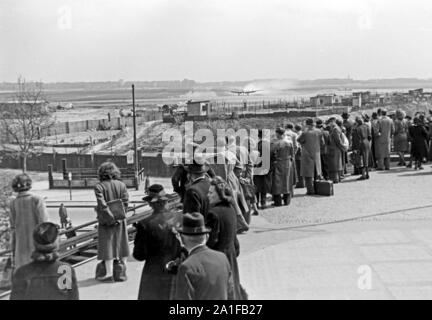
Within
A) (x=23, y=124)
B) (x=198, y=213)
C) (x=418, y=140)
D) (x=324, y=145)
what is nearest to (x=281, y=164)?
(x=324, y=145)

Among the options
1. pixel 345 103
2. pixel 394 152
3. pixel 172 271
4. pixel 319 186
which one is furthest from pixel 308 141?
pixel 345 103

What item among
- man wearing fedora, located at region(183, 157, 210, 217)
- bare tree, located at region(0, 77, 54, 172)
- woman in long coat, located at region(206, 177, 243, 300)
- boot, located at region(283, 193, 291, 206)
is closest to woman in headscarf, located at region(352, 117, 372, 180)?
boot, located at region(283, 193, 291, 206)

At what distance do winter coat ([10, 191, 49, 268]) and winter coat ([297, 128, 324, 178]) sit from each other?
7.71m

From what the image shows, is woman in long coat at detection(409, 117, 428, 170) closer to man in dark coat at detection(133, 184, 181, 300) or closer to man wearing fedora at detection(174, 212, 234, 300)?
man in dark coat at detection(133, 184, 181, 300)

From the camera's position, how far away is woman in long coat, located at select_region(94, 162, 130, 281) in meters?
7.98

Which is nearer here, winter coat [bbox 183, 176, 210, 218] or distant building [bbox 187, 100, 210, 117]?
winter coat [bbox 183, 176, 210, 218]

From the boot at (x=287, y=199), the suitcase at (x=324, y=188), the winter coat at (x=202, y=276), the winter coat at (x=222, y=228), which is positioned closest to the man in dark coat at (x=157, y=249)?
the winter coat at (x=222, y=228)

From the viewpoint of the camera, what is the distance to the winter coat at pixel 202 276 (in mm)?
4730

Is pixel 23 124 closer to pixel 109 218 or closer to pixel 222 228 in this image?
pixel 109 218

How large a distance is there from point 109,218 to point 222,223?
6.88ft

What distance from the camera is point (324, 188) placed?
46.2 ft

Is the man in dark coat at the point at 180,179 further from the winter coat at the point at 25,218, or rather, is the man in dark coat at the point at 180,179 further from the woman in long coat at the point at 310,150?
the woman in long coat at the point at 310,150

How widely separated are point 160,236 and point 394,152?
1342 centimetres
